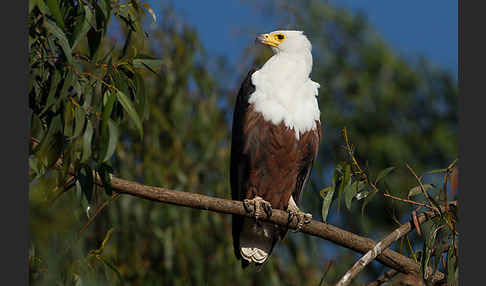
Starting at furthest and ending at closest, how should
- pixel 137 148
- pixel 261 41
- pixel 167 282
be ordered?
pixel 137 148, pixel 167 282, pixel 261 41

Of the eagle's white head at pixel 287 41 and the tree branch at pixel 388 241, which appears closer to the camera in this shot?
the tree branch at pixel 388 241

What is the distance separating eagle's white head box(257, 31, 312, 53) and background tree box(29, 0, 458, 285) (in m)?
0.62

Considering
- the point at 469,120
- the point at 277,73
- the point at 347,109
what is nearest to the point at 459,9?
the point at 469,120

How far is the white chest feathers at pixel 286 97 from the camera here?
13.2 feet

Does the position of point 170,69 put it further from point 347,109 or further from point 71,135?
point 347,109

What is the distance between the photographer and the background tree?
2842mm

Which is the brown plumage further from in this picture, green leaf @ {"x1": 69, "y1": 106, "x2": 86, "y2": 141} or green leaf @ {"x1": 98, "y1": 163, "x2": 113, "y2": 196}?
green leaf @ {"x1": 69, "y1": 106, "x2": 86, "y2": 141}

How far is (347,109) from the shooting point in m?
13.6

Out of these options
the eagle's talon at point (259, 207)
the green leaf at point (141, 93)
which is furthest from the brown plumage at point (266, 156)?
the green leaf at point (141, 93)

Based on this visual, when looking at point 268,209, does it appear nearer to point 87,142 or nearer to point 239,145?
point 239,145

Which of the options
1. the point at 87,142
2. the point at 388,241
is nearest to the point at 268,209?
the point at 388,241

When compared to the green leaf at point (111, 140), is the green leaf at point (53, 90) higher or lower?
higher

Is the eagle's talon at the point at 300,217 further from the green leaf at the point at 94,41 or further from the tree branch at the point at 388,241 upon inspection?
the green leaf at the point at 94,41

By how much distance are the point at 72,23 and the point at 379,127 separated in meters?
11.4
